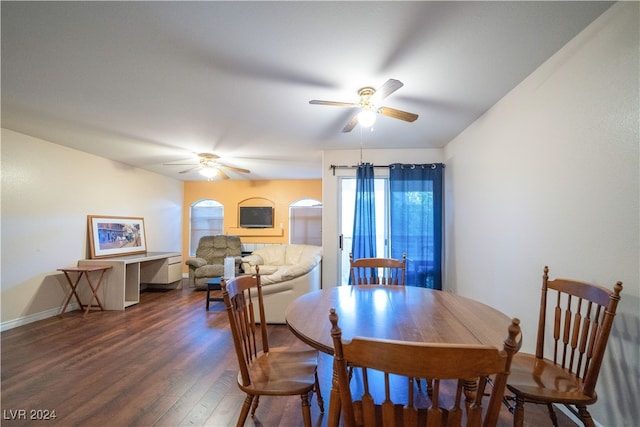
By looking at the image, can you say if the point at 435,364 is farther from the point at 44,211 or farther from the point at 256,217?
the point at 256,217

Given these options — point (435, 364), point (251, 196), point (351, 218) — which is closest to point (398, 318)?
point (435, 364)

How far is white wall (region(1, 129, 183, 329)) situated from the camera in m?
3.21

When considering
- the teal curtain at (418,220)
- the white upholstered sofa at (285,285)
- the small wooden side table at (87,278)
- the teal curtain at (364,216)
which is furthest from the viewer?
the teal curtain at (364,216)

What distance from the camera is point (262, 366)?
5.01ft

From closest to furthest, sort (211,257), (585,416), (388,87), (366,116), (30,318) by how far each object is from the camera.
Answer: (585,416)
(388,87)
(366,116)
(30,318)
(211,257)

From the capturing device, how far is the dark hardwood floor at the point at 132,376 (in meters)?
1.75

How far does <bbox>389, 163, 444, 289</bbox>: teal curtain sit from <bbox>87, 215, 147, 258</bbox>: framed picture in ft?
15.3

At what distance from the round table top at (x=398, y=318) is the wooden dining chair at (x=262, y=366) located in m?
0.28

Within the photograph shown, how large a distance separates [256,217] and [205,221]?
1367 millimetres

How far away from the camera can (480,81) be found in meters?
2.15

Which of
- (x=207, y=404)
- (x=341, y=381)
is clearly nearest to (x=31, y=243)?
(x=207, y=404)

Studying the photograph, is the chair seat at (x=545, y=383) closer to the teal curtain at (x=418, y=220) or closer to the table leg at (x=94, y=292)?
the teal curtain at (x=418, y=220)

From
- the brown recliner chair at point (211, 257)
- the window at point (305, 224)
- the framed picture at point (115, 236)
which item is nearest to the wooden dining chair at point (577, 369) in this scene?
the brown recliner chair at point (211, 257)

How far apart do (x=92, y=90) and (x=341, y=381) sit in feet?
9.81
